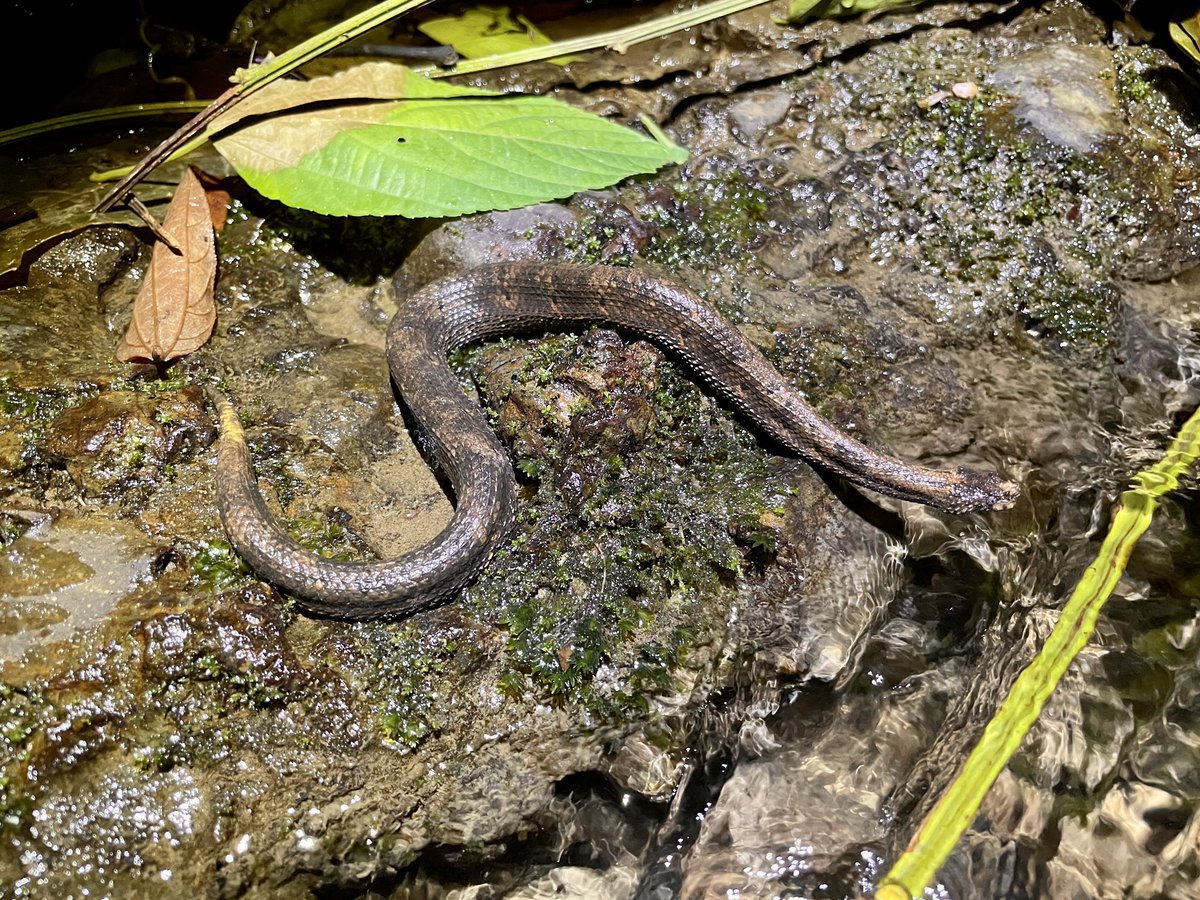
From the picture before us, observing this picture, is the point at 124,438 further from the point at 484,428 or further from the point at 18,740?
the point at 484,428

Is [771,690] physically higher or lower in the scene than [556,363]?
lower

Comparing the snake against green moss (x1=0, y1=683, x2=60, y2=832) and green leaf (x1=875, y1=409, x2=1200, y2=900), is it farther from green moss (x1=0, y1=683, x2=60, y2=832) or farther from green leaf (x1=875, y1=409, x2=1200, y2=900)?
green moss (x1=0, y1=683, x2=60, y2=832)

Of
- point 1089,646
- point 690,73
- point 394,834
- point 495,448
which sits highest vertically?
point 690,73

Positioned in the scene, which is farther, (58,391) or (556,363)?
(556,363)

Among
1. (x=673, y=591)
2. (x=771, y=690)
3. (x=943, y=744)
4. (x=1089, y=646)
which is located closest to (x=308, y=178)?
(x=673, y=591)

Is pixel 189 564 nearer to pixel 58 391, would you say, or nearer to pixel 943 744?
pixel 58 391

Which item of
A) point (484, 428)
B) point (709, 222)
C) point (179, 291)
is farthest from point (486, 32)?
point (484, 428)
